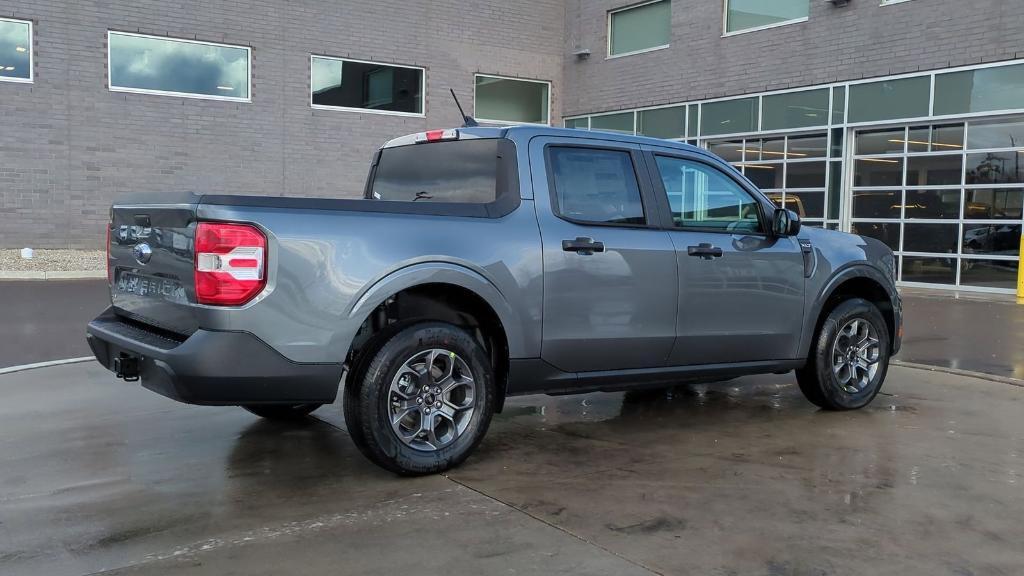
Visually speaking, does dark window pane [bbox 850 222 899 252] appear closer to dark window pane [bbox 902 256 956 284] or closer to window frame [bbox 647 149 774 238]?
dark window pane [bbox 902 256 956 284]

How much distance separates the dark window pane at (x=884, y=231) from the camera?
1758 centimetres

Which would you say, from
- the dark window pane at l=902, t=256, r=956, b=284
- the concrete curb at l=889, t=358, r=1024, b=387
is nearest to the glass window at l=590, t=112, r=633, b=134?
the dark window pane at l=902, t=256, r=956, b=284

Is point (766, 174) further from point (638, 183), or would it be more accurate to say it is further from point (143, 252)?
point (143, 252)

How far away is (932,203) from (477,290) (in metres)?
14.7

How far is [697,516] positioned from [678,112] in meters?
18.3

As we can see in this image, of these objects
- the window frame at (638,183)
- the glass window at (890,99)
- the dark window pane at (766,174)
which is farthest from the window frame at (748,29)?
the window frame at (638,183)

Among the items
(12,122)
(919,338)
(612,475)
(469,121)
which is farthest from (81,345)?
(12,122)

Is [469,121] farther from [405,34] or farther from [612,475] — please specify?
[405,34]

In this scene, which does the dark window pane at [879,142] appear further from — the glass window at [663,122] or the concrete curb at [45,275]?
the concrete curb at [45,275]

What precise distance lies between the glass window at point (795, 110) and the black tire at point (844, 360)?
1278cm

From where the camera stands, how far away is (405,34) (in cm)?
2181

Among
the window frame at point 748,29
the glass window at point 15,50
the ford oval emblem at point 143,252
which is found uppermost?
A: the window frame at point 748,29

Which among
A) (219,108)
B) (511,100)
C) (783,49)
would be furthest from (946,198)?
(219,108)

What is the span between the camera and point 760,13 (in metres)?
19.4
